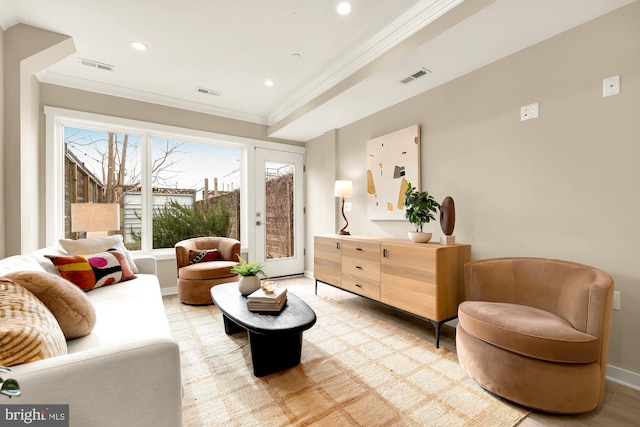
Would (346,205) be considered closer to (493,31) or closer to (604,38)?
(493,31)

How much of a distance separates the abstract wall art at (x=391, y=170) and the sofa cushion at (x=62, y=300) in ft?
9.42

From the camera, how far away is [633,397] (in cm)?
170

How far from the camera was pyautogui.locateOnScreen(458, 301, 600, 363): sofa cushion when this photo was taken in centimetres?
146

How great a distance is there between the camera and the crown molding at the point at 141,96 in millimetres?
3262

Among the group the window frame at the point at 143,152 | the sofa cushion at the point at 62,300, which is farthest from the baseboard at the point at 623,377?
the window frame at the point at 143,152

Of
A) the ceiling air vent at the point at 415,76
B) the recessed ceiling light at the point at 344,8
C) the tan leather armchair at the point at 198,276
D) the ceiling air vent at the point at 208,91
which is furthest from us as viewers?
the ceiling air vent at the point at 208,91

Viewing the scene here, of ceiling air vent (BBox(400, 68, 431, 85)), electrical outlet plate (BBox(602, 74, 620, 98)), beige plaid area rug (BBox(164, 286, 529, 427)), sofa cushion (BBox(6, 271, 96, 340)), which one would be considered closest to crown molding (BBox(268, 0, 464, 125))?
ceiling air vent (BBox(400, 68, 431, 85))

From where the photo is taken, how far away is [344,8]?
2223 millimetres

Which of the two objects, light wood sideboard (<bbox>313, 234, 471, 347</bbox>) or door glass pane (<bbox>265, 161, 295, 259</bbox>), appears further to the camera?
door glass pane (<bbox>265, 161, 295, 259</bbox>)

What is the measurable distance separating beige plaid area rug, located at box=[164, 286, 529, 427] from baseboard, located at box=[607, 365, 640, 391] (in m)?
0.85

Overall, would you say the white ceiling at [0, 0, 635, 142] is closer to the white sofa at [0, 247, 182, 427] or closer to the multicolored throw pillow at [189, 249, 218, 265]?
the multicolored throw pillow at [189, 249, 218, 265]

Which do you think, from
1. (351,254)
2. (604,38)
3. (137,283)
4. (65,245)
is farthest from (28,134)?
(604,38)

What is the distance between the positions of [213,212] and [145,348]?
3.62m

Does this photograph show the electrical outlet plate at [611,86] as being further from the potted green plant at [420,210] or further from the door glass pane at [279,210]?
the door glass pane at [279,210]
